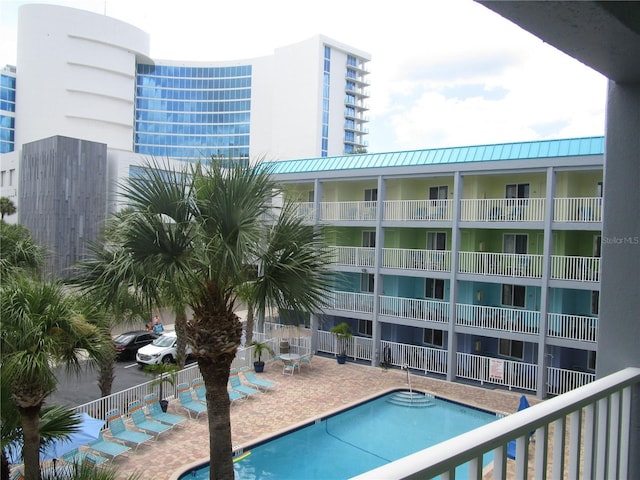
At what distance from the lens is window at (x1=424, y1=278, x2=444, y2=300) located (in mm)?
22656

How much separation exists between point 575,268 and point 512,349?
4725mm

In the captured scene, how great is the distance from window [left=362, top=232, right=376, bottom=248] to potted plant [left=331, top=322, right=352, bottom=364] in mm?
4311

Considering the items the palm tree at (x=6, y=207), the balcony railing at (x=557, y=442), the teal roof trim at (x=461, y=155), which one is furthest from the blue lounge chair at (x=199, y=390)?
the palm tree at (x=6, y=207)

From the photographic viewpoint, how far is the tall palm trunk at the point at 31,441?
274 inches

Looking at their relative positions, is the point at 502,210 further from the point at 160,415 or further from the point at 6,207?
the point at 6,207

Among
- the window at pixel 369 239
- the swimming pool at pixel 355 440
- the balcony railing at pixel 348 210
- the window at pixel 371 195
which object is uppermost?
the window at pixel 371 195

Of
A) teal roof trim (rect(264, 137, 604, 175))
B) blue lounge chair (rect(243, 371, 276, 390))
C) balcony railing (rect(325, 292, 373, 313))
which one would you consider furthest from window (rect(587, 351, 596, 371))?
blue lounge chair (rect(243, 371, 276, 390))

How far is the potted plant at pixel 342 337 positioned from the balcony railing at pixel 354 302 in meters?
0.91

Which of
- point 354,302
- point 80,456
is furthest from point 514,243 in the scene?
point 80,456

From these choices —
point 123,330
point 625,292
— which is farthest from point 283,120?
point 625,292

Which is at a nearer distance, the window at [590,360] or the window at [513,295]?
the window at [590,360]

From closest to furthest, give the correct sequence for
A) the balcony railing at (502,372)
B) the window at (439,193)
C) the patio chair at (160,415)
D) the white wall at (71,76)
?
the patio chair at (160,415) → the balcony railing at (502,372) → the window at (439,193) → the white wall at (71,76)

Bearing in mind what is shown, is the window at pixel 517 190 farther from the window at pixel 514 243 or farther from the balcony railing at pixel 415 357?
the balcony railing at pixel 415 357

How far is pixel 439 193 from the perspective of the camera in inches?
910
